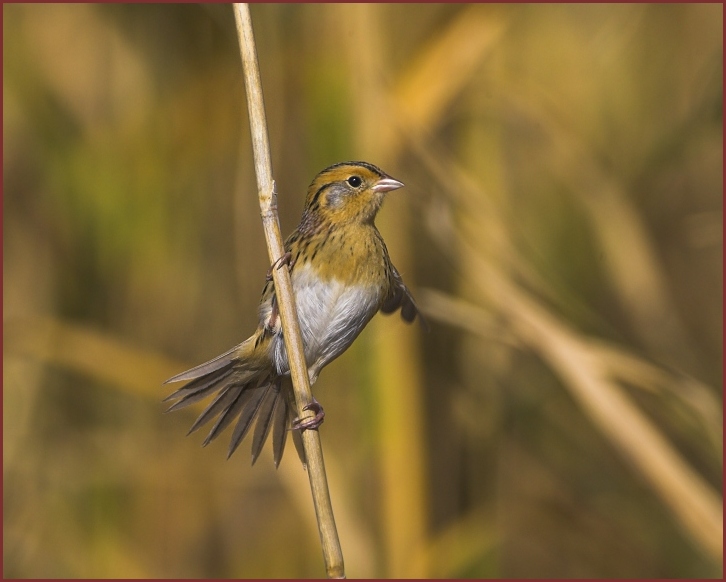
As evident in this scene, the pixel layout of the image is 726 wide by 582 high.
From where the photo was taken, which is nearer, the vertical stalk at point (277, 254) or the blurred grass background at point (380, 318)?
the vertical stalk at point (277, 254)

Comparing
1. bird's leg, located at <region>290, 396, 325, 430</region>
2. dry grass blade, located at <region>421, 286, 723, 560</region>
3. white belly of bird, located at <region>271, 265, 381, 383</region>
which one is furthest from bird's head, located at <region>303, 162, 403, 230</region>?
dry grass blade, located at <region>421, 286, 723, 560</region>

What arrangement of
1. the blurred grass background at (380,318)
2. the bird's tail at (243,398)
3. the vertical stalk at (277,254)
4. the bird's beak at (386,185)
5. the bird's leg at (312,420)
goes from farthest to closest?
1. the blurred grass background at (380,318)
2. the bird's beak at (386,185)
3. the bird's tail at (243,398)
4. the bird's leg at (312,420)
5. the vertical stalk at (277,254)

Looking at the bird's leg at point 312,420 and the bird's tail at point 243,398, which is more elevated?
the bird's tail at point 243,398

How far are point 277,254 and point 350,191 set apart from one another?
0.61m

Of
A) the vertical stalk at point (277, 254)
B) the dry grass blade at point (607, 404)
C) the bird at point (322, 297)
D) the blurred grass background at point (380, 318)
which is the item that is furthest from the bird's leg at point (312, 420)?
the dry grass blade at point (607, 404)

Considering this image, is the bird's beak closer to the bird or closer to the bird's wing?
the bird

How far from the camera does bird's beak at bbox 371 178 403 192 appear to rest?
211 cm

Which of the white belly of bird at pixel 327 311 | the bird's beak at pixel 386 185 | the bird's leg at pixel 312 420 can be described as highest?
the bird's beak at pixel 386 185

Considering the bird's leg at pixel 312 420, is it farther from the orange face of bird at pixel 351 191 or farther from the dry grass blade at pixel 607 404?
the dry grass blade at pixel 607 404

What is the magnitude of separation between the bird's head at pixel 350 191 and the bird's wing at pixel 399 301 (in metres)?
0.16

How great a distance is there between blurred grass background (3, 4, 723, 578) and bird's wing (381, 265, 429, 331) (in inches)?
19.8

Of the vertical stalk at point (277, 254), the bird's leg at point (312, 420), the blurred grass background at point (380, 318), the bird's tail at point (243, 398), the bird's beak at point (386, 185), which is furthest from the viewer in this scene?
the blurred grass background at point (380, 318)

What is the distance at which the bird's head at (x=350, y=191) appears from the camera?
7.05ft

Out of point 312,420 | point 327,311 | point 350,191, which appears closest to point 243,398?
point 327,311
